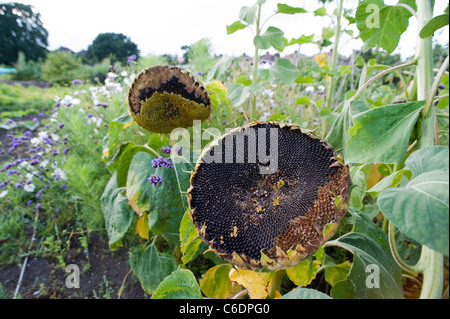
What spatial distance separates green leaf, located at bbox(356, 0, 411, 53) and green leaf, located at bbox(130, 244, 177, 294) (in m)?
1.31

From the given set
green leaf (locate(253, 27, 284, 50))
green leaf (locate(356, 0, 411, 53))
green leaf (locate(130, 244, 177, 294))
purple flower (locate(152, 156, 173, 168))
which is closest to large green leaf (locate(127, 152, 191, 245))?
purple flower (locate(152, 156, 173, 168))

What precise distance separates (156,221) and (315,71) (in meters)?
1.43

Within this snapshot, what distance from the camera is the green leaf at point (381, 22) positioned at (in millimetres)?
894

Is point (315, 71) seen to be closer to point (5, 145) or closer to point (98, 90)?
point (98, 90)

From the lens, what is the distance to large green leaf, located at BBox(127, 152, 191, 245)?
1160 mm

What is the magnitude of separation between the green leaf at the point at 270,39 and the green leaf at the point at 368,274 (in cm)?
A: 99

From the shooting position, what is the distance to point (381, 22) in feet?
3.05

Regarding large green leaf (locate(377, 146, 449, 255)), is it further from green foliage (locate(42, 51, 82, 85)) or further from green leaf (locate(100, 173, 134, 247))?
green foliage (locate(42, 51, 82, 85))

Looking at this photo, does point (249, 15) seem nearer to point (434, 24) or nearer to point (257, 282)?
point (434, 24)

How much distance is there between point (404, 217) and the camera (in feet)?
1.65

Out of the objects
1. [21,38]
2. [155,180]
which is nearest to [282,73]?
[155,180]

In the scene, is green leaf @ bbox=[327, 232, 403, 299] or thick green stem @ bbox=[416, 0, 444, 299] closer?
thick green stem @ bbox=[416, 0, 444, 299]

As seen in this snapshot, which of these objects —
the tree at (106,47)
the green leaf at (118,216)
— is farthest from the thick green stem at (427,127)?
the tree at (106,47)

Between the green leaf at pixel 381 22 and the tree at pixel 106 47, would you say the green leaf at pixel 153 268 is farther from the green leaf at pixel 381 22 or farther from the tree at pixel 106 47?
the tree at pixel 106 47
